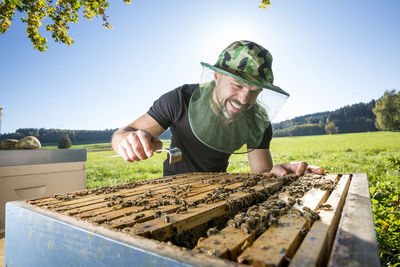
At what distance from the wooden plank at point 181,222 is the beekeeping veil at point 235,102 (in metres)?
1.19

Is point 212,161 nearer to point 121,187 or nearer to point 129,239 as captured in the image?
point 121,187

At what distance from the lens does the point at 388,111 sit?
26.6 m

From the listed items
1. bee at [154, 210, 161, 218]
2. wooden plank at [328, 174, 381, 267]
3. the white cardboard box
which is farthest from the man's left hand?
the white cardboard box

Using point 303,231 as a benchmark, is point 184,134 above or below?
above

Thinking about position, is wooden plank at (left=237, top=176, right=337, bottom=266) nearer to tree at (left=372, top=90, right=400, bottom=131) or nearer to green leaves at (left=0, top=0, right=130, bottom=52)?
green leaves at (left=0, top=0, right=130, bottom=52)

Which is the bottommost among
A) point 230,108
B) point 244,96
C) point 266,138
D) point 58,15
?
point 266,138

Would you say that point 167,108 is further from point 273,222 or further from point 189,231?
point 273,222

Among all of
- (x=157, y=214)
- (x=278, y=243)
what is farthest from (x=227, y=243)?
(x=157, y=214)

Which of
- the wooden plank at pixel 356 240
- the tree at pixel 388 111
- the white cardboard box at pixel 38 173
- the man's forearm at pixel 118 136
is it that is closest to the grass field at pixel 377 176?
the man's forearm at pixel 118 136

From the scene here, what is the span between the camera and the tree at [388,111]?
25500 millimetres

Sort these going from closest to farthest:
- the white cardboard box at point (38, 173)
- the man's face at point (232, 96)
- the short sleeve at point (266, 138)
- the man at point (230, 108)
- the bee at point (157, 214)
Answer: the bee at point (157, 214) < the man at point (230, 108) < the man's face at point (232, 96) < the short sleeve at point (266, 138) < the white cardboard box at point (38, 173)

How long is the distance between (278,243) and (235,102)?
1883mm

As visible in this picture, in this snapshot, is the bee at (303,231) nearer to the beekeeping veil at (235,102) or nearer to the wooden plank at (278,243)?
the wooden plank at (278,243)

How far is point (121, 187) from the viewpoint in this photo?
7.18 feet
